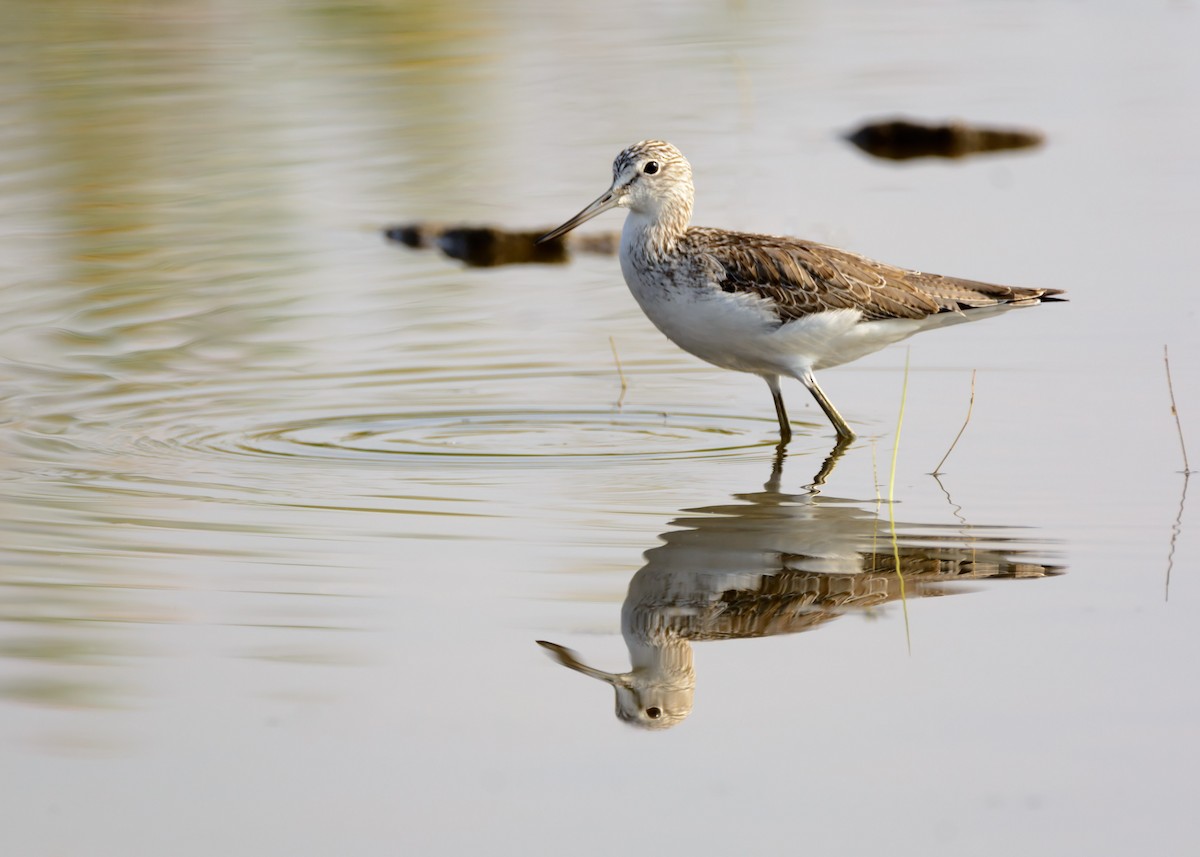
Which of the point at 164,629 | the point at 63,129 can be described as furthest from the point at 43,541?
the point at 63,129

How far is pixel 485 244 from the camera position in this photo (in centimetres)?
1345

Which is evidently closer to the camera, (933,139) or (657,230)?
(657,230)

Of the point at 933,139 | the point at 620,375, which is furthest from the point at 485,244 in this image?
the point at 933,139

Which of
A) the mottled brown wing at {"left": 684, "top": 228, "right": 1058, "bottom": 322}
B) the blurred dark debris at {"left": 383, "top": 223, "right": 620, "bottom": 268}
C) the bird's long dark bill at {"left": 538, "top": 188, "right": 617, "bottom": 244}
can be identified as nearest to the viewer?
the mottled brown wing at {"left": 684, "top": 228, "right": 1058, "bottom": 322}

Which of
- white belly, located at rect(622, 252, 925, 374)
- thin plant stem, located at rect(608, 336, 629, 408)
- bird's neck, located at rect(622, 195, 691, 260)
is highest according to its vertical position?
bird's neck, located at rect(622, 195, 691, 260)

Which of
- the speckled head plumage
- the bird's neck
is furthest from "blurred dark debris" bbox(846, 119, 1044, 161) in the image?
the bird's neck

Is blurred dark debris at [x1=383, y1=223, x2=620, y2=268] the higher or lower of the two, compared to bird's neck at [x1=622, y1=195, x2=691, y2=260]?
lower

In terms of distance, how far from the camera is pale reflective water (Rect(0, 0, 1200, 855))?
507 cm

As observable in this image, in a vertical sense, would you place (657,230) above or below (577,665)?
above

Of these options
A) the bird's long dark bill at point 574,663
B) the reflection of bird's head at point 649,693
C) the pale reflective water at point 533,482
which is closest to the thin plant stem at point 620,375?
the pale reflective water at point 533,482

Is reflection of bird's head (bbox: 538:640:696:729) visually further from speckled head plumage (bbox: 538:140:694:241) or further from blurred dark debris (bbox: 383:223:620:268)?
blurred dark debris (bbox: 383:223:620:268)

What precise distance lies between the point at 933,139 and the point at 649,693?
36.8 feet

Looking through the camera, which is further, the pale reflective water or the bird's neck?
the bird's neck

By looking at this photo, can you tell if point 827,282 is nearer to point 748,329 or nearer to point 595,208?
point 748,329
